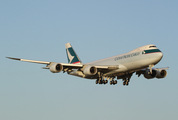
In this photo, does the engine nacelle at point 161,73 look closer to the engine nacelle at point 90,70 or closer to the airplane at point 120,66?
the airplane at point 120,66

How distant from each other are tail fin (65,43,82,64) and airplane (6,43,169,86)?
16.9ft

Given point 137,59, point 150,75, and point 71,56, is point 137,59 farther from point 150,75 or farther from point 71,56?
point 71,56

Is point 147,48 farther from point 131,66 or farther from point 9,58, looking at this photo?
point 9,58

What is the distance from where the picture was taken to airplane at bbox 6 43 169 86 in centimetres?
5675

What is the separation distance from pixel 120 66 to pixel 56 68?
38.9 feet

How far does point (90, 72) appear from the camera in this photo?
59.2m

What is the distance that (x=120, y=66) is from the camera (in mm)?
59625

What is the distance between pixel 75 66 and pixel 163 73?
1911 centimetres

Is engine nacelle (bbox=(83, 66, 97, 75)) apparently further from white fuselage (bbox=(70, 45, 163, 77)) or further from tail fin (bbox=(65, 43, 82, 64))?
tail fin (bbox=(65, 43, 82, 64))

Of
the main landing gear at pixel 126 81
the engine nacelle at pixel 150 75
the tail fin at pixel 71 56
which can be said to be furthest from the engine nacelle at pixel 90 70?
the engine nacelle at pixel 150 75

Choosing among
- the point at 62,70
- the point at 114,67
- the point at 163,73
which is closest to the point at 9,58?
the point at 62,70

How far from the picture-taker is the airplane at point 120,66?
2234 inches

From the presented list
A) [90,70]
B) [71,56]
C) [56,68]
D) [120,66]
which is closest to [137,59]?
[120,66]

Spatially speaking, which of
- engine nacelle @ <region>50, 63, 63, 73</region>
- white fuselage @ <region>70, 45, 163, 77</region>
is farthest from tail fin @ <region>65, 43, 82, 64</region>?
engine nacelle @ <region>50, 63, 63, 73</region>
